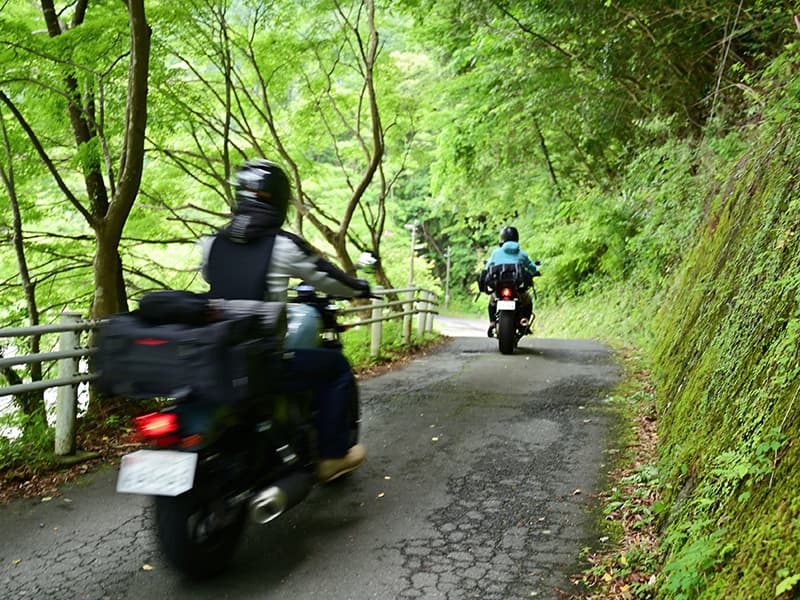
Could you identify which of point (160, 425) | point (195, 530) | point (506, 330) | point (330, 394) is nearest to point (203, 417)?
point (160, 425)

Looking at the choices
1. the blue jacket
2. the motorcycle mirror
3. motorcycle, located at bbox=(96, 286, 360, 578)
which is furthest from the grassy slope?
the blue jacket

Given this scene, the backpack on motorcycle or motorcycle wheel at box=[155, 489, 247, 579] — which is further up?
the backpack on motorcycle

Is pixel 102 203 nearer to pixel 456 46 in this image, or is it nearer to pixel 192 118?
pixel 192 118

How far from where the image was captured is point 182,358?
3043 mm

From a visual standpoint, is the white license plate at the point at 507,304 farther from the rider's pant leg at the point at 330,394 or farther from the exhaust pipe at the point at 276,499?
the exhaust pipe at the point at 276,499

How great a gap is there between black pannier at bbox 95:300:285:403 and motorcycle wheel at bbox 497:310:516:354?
25.6 feet

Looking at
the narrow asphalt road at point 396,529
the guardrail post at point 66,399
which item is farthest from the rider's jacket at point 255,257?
the guardrail post at point 66,399

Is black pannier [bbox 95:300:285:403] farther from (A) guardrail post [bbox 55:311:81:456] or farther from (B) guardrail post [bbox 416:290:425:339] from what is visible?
(B) guardrail post [bbox 416:290:425:339]

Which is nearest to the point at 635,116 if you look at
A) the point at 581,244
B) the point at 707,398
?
the point at 581,244

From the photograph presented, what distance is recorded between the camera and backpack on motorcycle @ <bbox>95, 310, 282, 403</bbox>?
3033 millimetres

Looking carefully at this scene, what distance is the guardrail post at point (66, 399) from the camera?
5.24 metres

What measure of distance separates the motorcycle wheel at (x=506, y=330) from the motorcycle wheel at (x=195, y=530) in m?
7.64

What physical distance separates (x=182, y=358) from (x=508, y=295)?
794 cm

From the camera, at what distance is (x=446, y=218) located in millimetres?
44031
